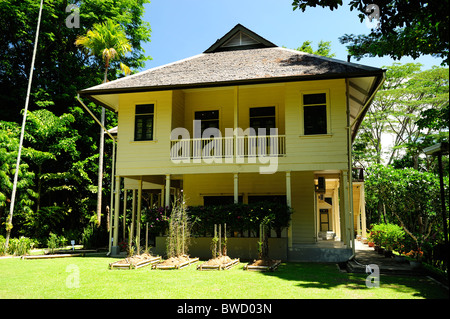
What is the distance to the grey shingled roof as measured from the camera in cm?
1267

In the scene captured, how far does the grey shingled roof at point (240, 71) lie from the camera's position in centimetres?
1267

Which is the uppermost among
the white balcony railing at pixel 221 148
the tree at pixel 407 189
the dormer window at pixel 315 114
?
the dormer window at pixel 315 114

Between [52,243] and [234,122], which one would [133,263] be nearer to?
[234,122]

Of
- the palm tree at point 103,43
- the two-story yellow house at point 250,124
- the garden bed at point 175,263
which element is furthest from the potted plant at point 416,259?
the palm tree at point 103,43

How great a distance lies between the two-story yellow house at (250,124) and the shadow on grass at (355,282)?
2.77 metres

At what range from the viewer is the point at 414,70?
26.5m

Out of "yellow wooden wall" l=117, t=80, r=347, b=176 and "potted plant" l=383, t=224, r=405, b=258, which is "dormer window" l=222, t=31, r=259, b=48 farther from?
"potted plant" l=383, t=224, r=405, b=258

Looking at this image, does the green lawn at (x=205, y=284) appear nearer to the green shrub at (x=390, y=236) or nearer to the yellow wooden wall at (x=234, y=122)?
the yellow wooden wall at (x=234, y=122)

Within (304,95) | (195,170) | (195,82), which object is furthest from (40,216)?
(304,95)

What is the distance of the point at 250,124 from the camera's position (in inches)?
630

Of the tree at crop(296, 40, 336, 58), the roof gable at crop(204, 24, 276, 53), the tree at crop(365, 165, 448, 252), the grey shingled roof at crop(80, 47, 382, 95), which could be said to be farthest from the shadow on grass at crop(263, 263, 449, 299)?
the tree at crop(296, 40, 336, 58)

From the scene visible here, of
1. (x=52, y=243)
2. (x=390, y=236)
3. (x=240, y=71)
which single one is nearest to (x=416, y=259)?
(x=390, y=236)

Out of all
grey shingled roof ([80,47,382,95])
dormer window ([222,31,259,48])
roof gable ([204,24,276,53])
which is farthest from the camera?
dormer window ([222,31,259,48])
